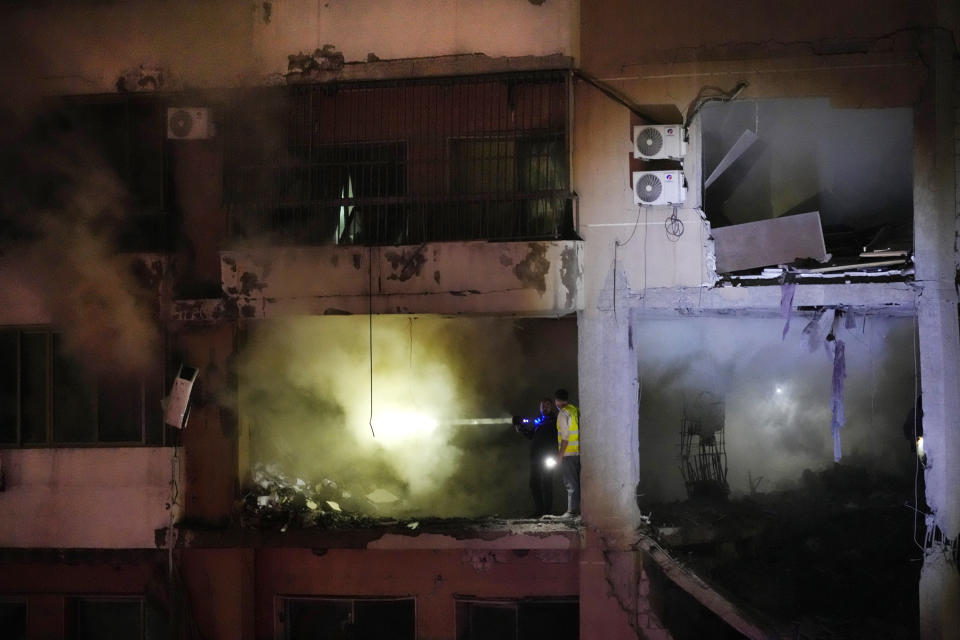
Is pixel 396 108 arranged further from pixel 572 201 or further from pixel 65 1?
pixel 65 1

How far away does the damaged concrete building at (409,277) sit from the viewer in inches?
373

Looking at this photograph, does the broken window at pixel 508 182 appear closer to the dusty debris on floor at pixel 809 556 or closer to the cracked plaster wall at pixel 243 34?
the cracked plaster wall at pixel 243 34

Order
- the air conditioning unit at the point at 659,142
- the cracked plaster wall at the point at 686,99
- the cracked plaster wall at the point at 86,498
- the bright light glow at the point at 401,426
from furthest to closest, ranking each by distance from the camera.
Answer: the bright light glow at the point at 401,426
the cracked plaster wall at the point at 86,498
the air conditioning unit at the point at 659,142
the cracked plaster wall at the point at 686,99

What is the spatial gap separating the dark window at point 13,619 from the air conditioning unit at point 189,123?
24.4 ft

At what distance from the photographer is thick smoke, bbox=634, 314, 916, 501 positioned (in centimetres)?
1436

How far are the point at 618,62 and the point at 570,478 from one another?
5.84 meters

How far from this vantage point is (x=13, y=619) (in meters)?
11.0

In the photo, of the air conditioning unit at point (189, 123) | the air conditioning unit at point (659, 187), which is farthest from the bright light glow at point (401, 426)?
the air conditioning unit at point (659, 187)

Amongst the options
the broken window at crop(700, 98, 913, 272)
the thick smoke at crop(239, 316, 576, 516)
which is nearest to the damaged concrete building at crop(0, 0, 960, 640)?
the thick smoke at crop(239, 316, 576, 516)

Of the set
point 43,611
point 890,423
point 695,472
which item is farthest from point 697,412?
point 43,611

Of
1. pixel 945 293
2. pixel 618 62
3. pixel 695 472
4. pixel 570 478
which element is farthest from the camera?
pixel 695 472

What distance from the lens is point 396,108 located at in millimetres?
10523

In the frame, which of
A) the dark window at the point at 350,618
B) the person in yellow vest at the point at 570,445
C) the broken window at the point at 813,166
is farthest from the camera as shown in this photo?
the broken window at the point at 813,166

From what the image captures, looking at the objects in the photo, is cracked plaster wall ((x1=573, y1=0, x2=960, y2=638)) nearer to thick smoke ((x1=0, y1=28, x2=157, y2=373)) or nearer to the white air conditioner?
the white air conditioner
